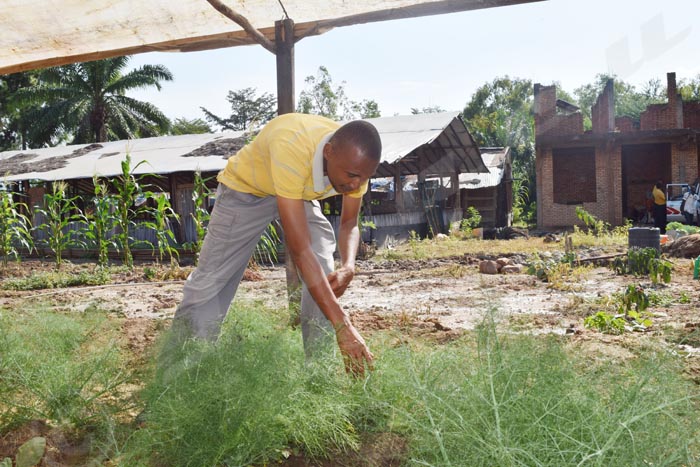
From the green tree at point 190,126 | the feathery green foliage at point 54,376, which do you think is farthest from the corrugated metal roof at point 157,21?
the green tree at point 190,126

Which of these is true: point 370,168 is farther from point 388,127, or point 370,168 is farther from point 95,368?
point 388,127

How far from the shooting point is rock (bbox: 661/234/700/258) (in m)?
10.0

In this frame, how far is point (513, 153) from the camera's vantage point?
3647 centimetres

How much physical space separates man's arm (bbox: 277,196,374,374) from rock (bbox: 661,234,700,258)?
31.0 feet

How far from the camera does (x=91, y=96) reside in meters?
30.2

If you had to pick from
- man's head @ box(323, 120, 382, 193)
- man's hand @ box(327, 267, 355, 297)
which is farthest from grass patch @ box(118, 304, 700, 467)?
man's head @ box(323, 120, 382, 193)

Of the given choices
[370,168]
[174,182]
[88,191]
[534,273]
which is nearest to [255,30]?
[370,168]

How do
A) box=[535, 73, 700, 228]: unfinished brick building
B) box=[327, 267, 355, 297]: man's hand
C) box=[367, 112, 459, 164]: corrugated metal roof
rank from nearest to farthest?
box=[327, 267, 355, 297]: man's hand → box=[367, 112, 459, 164]: corrugated metal roof → box=[535, 73, 700, 228]: unfinished brick building

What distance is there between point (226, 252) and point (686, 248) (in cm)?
933

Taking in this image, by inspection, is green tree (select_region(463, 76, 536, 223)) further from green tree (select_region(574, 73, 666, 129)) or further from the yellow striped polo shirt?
the yellow striped polo shirt

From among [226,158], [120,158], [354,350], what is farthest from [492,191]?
[354,350]

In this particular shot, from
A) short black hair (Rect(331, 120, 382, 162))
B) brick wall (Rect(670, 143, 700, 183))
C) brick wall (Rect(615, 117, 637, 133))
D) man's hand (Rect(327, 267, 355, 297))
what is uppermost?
brick wall (Rect(615, 117, 637, 133))

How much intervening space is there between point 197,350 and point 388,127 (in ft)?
48.6

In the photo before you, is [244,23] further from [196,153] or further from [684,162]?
[684,162]
